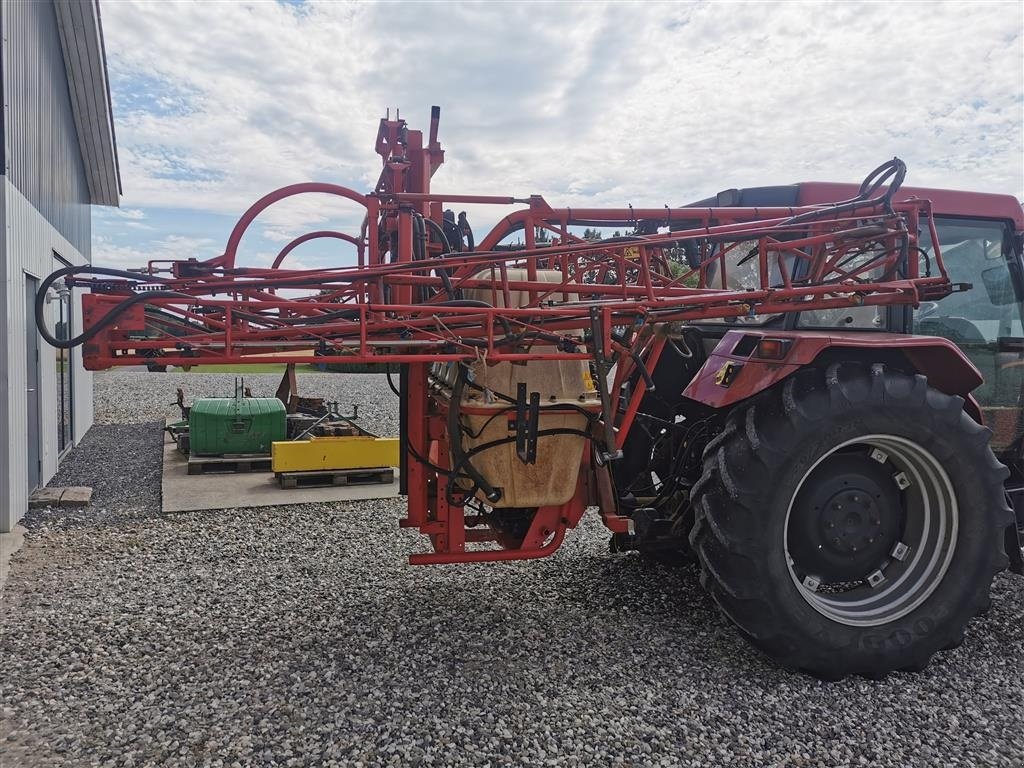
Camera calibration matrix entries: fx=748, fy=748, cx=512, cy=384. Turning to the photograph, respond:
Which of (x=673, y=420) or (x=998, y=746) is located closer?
(x=998, y=746)

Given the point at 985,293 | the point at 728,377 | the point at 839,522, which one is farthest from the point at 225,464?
the point at 985,293

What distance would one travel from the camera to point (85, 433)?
37.4 feet

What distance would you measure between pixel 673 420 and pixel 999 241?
6.71 feet

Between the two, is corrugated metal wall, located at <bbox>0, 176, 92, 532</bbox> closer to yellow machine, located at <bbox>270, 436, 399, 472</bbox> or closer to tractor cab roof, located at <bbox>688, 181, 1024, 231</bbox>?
yellow machine, located at <bbox>270, 436, 399, 472</bbox>

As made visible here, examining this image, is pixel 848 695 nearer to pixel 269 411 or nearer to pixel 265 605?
pixel 265 605

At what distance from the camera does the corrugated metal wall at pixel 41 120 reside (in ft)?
21.9

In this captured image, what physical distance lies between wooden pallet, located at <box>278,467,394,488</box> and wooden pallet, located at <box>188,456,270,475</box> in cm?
90

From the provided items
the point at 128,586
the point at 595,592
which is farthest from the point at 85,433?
the point at 595,592

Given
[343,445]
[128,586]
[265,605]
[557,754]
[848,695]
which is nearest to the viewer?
[557,754]

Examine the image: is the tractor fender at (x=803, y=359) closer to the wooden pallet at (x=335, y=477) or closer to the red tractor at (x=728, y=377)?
the red tractor at (x=728, y=377)

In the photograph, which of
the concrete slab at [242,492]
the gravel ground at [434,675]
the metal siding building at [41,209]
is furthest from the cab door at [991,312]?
the metal siding building at [41,209]

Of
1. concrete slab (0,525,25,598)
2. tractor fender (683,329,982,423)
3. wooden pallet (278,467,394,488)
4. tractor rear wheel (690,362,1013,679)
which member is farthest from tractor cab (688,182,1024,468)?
concrete slab (0,525,25,598)

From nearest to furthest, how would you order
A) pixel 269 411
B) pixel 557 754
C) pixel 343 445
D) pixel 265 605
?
pixel 557 754, pixel 265 605, pixel 343 445, pixel 269 411

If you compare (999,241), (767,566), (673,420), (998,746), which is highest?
(999,241)
